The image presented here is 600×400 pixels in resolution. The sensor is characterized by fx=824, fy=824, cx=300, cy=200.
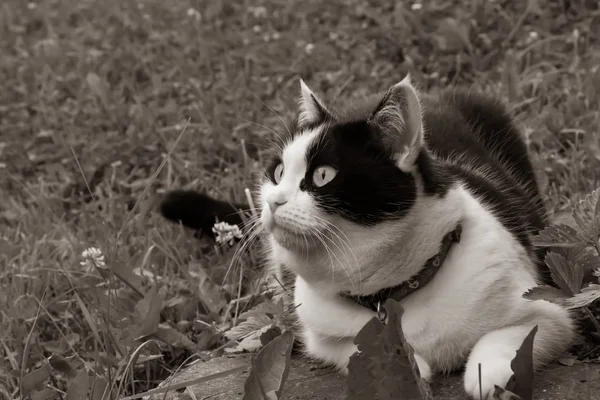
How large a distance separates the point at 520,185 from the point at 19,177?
2.42 metres

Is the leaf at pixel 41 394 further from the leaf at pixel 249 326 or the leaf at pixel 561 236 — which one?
the leaf at pixel 561 236

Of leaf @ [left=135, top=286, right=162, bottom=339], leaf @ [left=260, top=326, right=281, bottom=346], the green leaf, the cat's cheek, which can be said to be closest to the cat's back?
the green leaf

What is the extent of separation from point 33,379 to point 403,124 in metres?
1.21

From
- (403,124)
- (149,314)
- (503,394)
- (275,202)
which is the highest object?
(403,124)

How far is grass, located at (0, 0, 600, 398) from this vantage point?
2656 millimetres

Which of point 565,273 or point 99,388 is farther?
point 99,388

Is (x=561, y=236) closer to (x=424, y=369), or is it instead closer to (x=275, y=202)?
(x=424, y=369)

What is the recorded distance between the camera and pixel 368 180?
1.91 m

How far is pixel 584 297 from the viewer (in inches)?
71.2

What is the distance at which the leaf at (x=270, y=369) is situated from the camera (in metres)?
1.82

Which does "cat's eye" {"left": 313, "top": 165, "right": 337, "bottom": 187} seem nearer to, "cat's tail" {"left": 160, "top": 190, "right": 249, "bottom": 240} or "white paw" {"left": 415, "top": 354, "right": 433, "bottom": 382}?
"white paw" {"left": 415, "top": 354, "right": 433, "bottom": 382}

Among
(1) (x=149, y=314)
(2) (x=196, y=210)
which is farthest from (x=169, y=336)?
(2) (x=196, y=210)

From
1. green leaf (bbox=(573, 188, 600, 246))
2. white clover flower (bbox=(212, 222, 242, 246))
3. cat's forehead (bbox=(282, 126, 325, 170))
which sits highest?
green leaf (bbox=(573, 188, 600, 246))

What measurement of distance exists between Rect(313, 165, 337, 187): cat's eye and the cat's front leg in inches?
19.9
